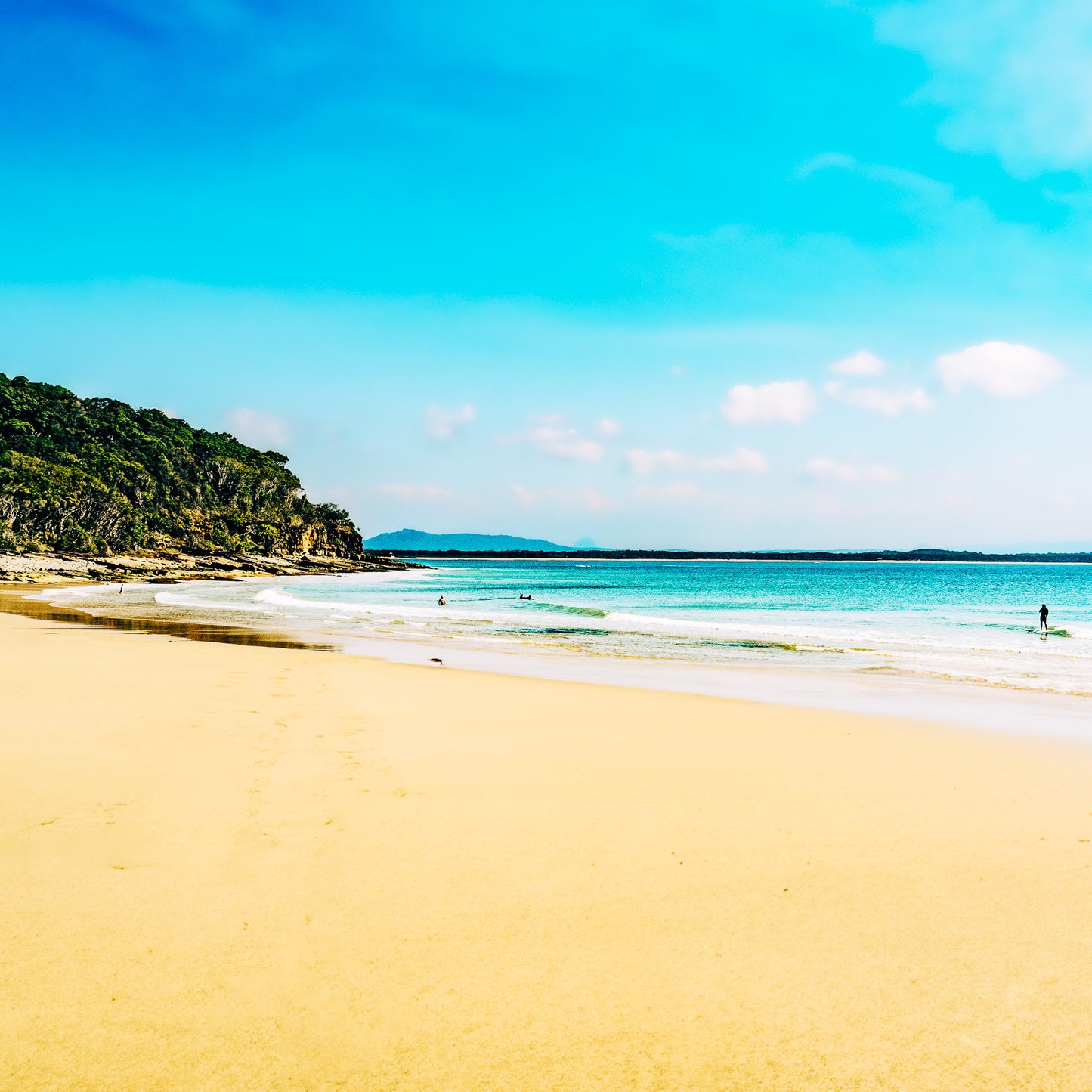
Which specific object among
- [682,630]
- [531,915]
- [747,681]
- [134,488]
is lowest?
[682,630]

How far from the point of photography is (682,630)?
3344 centimetres

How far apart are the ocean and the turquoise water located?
0.13 metres

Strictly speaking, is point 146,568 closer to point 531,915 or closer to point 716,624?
point 716,624

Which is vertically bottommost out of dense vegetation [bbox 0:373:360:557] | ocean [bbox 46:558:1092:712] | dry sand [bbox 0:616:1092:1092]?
ocean [bbox 46:558:1092:712]

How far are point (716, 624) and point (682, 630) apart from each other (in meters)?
4.17

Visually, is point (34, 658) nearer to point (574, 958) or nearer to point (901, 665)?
point (574, 958)

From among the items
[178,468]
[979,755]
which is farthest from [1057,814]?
[178,468]

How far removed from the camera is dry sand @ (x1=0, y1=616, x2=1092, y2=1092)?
3469 mm

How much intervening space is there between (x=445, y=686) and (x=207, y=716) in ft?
16.9

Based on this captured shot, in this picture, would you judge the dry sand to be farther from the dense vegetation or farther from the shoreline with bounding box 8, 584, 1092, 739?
the dense vegetation

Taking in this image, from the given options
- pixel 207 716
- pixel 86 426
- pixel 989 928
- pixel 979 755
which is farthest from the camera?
pixel 86 426

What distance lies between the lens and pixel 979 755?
981 centimetres

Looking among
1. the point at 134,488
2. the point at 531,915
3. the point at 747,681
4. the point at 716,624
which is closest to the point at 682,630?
the point at 716,624

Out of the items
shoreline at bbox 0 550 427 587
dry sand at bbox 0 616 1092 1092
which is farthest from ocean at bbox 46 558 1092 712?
dry sand at bbox 0 616 1092 1092
